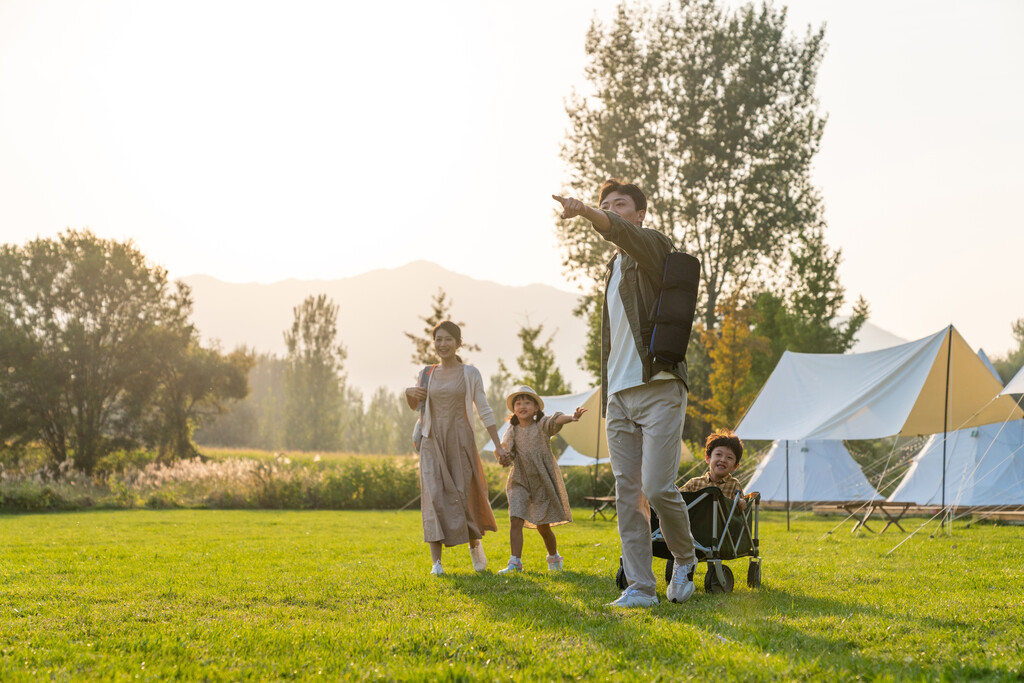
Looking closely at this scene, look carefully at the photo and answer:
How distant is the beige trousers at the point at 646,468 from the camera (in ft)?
15.4

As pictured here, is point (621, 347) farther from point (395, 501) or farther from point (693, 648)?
point (395, 501)

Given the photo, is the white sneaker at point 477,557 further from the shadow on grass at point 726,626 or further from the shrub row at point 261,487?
the shrub row at point 261,487

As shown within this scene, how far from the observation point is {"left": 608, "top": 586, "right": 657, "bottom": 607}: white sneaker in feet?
15.3

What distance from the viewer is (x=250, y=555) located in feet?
25.9

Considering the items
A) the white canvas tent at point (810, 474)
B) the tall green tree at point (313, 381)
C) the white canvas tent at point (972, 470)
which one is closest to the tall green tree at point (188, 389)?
the tall green tree at point (313, 381)

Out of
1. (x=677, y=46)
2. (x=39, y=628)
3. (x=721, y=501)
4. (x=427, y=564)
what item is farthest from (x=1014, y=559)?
(x=677, y=46)

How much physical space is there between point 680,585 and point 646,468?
2.50 feet

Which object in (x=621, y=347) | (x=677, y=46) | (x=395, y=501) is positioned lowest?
(x=395, y=501)

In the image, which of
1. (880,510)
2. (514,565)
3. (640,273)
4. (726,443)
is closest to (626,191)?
(640,273)

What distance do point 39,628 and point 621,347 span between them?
10.7 ft

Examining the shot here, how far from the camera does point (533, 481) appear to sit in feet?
23.2

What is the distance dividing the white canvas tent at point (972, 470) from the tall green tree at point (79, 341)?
74.1 feet

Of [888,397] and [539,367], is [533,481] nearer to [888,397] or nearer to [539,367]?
[888,397]

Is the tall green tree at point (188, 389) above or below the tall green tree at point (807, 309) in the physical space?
below
